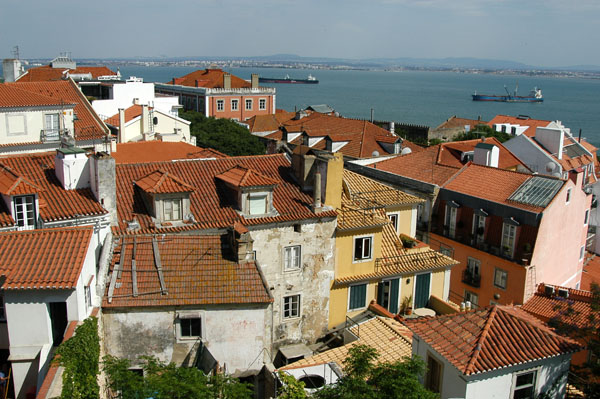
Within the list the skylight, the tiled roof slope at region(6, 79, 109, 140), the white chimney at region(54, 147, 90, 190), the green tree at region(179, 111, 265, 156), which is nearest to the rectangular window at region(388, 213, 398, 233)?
the skylight

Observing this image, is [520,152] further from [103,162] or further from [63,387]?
[63,387]

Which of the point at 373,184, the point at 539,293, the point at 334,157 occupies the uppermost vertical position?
the point at 334,157

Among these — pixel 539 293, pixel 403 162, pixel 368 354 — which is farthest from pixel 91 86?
pixel 368 354

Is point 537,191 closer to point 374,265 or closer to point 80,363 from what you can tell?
point 374,265

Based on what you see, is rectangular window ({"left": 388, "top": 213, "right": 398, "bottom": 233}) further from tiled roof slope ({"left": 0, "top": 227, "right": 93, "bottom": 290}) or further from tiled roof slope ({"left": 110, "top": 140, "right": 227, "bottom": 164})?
tiled roof slope ({"left": 0, "top": 227, "right": 93, "bottom": 290})

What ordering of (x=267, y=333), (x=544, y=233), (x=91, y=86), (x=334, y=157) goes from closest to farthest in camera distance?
1. (x=267, y=333)
2. (x=334, y=157)
3. (x=544, y=233)
4. (x=91, y=86)

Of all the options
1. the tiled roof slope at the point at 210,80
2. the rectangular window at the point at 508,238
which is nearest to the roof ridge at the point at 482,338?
the rectangular window at the point at 508,238

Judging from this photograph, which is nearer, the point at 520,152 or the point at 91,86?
the point at 520,152
